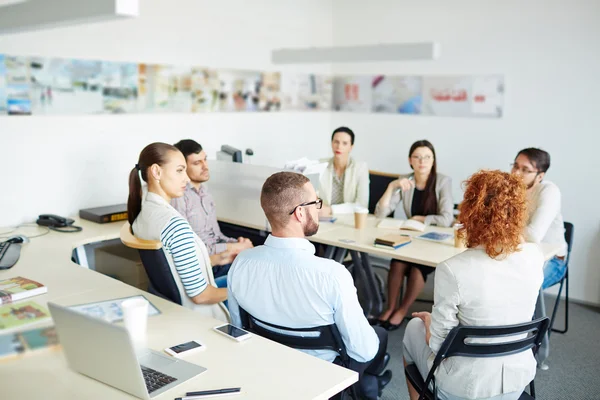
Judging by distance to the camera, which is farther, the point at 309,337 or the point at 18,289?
the point at 18,289

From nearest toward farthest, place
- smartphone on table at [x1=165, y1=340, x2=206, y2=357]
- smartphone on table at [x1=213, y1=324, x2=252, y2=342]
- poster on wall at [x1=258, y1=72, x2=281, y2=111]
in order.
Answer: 1. smartphone on table at [x1=165, y1=340, x2=206, y2=357]
2. smartphone on table at [x1=213, y1=324, x2=252, y2=342]
3. poster on wall at [x1=258, y1=72, x2=281, y2=111]

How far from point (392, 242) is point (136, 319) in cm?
174

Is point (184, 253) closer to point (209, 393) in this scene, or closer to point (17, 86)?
point (209, 393)

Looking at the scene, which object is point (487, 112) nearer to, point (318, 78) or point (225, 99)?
point (318, 78)

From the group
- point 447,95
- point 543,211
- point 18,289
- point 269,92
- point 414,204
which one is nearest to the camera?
point 18,289

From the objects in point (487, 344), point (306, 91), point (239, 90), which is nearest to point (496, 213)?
point (487, 344)

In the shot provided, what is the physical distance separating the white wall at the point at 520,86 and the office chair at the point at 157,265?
334cm

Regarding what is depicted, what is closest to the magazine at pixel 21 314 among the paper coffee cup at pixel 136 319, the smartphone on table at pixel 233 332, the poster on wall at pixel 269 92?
the paper coffee cup at pixel 136 319

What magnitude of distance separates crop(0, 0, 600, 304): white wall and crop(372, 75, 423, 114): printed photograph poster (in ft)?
0.31

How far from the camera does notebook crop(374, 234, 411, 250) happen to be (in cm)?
334

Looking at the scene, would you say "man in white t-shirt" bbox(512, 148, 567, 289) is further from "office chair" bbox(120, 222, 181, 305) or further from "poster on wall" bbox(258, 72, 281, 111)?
"poster on wall" bbox(258, 72, 281, 111)

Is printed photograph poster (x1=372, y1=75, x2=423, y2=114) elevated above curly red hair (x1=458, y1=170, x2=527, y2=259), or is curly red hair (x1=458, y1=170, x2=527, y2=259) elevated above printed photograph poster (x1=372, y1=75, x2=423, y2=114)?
printed photograph poster (x1=372, y1=75, x2=423, y2=114)

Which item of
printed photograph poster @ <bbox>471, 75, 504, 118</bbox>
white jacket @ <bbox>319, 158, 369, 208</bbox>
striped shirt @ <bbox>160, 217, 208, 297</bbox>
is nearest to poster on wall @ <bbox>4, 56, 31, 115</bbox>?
striped shirt @ <bbox>160, 217, 208, 297</bbox>

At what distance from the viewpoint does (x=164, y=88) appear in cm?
455
